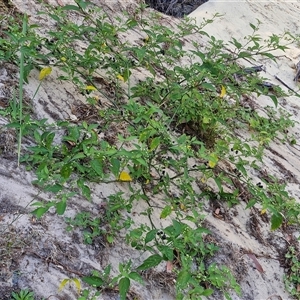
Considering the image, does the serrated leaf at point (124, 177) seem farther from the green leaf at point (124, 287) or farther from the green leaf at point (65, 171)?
the green leaf at point (124, 287)

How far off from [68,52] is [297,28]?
5.91 m

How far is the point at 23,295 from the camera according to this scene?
1.59 m

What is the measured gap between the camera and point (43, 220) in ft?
6.36

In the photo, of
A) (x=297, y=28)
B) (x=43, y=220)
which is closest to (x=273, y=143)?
(x=43, y=220)

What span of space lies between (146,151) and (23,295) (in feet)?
2.84

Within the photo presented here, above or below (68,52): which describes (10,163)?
below

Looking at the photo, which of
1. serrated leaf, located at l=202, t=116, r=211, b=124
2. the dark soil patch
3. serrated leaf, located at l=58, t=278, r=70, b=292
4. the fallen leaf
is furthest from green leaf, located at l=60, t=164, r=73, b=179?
the dark soil patch

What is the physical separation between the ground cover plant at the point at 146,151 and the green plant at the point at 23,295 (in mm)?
218

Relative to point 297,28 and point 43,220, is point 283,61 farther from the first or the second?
point 43,220

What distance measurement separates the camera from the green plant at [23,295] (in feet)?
5.16

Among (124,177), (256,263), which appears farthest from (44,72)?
(256,263)

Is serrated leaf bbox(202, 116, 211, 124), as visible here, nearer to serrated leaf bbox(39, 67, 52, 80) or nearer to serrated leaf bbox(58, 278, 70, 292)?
serrated leaf bbox(39, 67, 52, 80)

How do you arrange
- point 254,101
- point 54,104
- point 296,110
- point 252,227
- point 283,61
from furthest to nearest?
point 283,61 < point 296,110 < point 254,101 < point 54,104 < point 252,227

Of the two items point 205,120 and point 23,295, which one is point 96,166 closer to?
point 23,295
